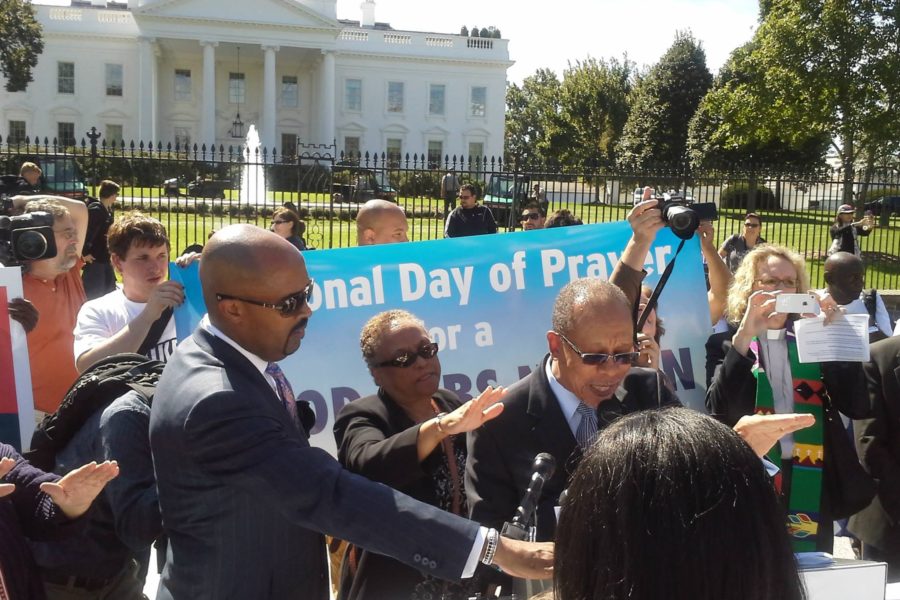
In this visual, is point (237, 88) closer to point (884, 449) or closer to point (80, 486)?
point (884, 449)

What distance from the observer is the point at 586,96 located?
5122cm

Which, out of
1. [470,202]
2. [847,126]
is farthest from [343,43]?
[470,202]

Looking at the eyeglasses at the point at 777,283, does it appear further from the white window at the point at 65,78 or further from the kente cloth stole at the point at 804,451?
the white window at the point at 65,78

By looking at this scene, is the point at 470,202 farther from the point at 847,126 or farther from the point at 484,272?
the point at 847,126

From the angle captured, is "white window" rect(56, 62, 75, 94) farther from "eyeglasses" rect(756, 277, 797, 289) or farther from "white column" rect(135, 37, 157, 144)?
"eyeglasses" rect(756, 277, 797, 289)

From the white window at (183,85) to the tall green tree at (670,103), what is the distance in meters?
31.1

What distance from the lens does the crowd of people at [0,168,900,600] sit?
52.5 inches

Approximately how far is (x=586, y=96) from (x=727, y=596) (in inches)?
2049

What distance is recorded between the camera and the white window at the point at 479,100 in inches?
2516

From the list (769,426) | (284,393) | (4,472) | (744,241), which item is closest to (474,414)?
(284,393)

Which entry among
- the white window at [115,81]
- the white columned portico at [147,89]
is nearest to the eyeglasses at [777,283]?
the white columned portico at [147,89]

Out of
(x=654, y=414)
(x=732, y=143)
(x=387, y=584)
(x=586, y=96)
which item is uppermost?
(x=586, y=96)

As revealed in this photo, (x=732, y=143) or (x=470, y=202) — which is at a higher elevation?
(x=732, y=143)

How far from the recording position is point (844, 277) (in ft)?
17.4
